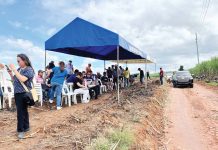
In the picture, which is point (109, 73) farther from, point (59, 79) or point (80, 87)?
point (59, 79)

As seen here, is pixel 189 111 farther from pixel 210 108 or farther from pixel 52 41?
pixel 52 41

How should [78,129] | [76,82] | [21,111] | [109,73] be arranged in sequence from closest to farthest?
[21,111]
[78,129]
[76,82]
[109,73]

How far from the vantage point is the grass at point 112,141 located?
243 inches

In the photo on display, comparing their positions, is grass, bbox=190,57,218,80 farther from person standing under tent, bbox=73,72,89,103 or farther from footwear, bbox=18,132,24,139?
footwear, bbox=18,132,24,139

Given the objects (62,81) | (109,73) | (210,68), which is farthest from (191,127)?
(210,68)

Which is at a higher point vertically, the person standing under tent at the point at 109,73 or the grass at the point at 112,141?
the person standing under tent at the point at 109,73

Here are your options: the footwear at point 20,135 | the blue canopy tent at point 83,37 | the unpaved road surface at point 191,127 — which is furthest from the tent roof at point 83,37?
the footwear at point 20,135

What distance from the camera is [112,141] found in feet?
22.6

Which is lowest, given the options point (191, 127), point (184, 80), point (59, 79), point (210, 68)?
point (191, 127)

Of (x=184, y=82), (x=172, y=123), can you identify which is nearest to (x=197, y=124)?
(x=172, y=123)

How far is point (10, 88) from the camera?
44.0ft

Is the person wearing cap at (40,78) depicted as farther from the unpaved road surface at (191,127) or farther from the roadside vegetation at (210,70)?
the roadside vegetation at (210,70)

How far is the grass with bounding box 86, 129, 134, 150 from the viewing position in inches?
243

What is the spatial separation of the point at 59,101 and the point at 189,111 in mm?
6008
